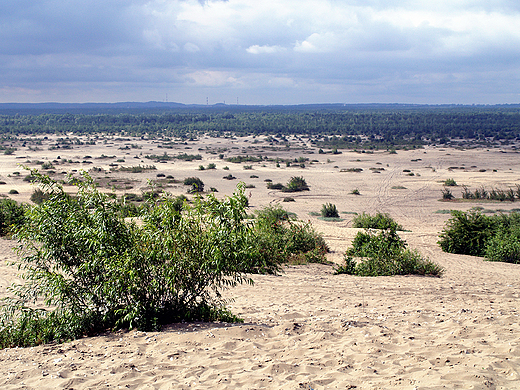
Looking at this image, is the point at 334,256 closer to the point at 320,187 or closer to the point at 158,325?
the point at 158,325

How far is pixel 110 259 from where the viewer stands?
6301 millimetres

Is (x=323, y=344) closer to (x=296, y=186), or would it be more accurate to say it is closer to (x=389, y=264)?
(x=389, y=264)

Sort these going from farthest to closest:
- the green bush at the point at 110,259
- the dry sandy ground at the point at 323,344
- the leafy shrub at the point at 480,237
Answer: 1. the leafy shrub at the point at 480,237
2. the green bush at the point at 110,259
3. the dry sandy ground at the point at 323,344

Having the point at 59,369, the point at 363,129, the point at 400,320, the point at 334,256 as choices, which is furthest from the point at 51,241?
the point at 363,129

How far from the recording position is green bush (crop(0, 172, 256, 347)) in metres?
6.32

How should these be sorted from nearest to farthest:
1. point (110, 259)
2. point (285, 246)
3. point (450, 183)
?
1. point (110, 259)
2. point (285, 246)
3. point (450, 183)

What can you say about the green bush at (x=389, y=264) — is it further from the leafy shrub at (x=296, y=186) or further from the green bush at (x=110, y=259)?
the leafy shrub at (x=296, y=186)

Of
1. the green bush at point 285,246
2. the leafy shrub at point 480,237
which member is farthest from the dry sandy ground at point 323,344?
the leafy shrub at point 480,237

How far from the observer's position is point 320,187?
38906 millimetres

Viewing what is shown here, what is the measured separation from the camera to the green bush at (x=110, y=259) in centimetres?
632

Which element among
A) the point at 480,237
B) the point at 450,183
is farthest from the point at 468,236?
the point at 450,183

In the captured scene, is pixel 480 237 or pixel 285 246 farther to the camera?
pixel 480 237

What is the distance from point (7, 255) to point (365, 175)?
1493 inches

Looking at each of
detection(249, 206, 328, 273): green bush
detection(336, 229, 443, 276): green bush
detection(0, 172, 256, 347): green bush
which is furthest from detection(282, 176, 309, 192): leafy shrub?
detection(0, 172, 256, 347): green bush
